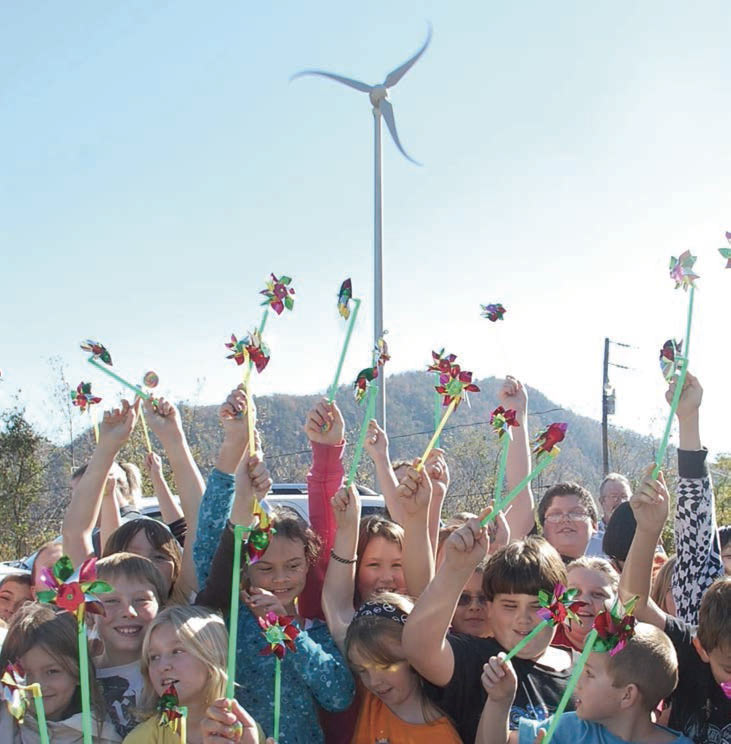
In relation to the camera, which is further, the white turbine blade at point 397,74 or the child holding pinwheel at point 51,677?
the white turbine blade at point 397,74

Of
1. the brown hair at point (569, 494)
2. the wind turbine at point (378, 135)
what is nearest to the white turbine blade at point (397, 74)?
the wind turbine at point (378, 135)

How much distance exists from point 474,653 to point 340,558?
59 centimetres

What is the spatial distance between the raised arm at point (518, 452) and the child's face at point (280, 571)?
119 centimetres

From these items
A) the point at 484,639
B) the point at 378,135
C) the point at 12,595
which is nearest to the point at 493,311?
the point at 484,639

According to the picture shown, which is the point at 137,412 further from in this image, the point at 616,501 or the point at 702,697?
the point at 616,501

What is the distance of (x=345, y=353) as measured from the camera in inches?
112

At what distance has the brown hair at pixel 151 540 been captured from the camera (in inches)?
134

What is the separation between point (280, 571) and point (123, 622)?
0.58 m

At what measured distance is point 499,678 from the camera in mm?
2383

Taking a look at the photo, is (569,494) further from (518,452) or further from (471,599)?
(471,599)

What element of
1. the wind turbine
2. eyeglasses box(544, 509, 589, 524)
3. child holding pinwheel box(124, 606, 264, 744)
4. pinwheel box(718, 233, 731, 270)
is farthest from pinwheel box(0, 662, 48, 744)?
the wind turbine

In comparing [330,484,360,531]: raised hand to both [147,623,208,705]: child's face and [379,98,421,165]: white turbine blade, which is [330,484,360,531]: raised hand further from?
[379,98,421,165]: white turbine blade

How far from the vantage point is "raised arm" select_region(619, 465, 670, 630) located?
2.79 metres

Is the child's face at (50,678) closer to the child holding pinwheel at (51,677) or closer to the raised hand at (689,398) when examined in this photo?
the child holding pinwheel at (51,677)
